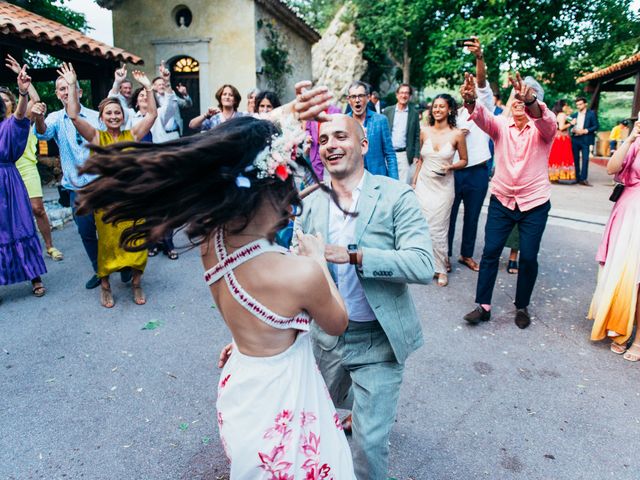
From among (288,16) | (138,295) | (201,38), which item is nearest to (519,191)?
(138,295)

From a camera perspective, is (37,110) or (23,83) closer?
(23,83)

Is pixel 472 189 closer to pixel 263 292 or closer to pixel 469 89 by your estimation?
pixel 469 89

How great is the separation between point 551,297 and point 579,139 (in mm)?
9823

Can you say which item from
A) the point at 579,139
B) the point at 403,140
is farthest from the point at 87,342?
the point at 579,139

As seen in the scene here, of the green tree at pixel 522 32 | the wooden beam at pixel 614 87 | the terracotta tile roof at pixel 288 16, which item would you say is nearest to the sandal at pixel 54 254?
the terracotta tile roof at pixel 288 16

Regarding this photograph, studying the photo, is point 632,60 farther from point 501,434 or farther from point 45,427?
point 45,427

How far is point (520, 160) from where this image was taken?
422cm

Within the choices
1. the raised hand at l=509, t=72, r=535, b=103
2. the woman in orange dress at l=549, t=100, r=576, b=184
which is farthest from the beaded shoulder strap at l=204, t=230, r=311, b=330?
the woman in orange dress at l=549, t=100, r=576, b=184

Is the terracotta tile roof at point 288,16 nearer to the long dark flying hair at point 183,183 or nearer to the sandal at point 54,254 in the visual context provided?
the sandal at point 54,254

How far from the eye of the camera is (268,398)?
1507 mm

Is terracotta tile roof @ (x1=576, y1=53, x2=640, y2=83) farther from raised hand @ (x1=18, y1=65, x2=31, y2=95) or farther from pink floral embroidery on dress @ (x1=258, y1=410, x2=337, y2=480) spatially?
pink floral embroidery on dress @ (x1=258, y1=410, x2=337, y2=480)

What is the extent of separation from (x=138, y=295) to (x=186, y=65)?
11320 millimetres

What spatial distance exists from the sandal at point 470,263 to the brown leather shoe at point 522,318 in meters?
1.55

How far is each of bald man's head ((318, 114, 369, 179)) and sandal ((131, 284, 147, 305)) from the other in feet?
11.0
